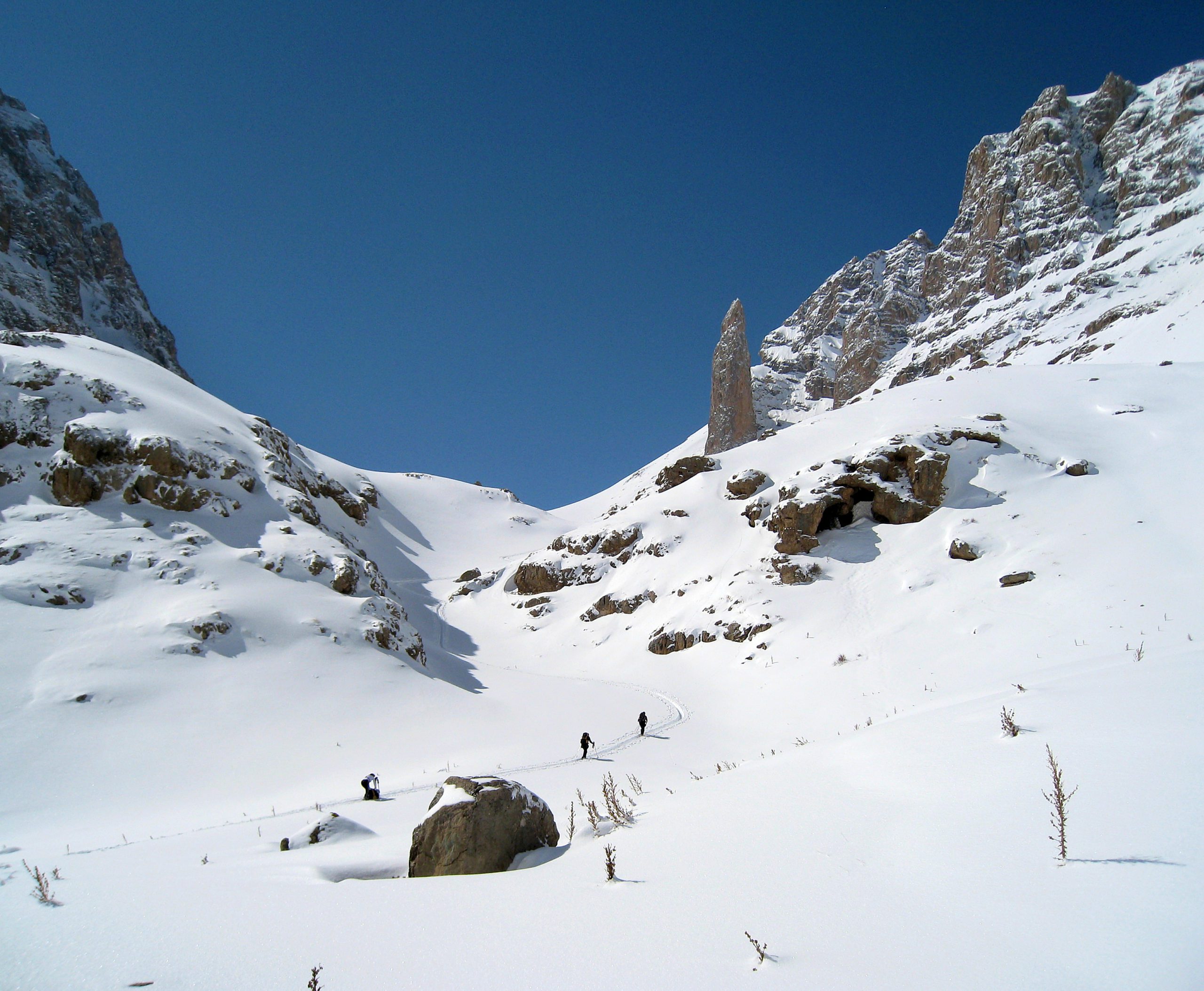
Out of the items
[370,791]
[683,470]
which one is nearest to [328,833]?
[370,791]

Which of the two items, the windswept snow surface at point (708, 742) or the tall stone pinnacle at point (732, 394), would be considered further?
the tall stone pinnacle at point (732, 394)

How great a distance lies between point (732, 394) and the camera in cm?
9969

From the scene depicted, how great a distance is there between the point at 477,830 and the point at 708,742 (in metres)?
13.7

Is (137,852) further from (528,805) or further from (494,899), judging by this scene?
(494,899)

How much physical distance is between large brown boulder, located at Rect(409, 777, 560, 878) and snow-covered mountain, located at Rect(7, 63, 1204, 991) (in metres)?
0.44

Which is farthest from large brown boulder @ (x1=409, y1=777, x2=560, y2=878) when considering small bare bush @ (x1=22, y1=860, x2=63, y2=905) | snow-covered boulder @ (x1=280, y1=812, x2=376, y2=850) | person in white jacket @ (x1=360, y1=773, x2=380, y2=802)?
person in white jacket @ (x1=360, y1=773, x2=380, y2=802)

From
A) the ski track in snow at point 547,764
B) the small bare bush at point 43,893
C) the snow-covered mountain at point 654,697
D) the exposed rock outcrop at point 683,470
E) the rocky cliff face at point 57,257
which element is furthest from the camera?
the rocky cliff face at point 57,257

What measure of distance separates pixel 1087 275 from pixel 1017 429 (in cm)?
7252

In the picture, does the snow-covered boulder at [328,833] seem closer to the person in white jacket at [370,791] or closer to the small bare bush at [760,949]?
the person in white jacket at [370,791]

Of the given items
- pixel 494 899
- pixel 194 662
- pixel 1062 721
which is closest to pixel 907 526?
pixel 1062 721

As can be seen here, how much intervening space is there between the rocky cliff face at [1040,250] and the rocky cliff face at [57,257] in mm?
105070

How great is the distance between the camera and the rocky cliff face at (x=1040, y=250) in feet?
255

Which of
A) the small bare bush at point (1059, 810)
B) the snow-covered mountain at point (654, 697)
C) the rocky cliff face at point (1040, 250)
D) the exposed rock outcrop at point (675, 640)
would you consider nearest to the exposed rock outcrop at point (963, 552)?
the snow-covered mountain at point (654, 697)

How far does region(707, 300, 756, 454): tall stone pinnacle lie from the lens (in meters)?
99.1
